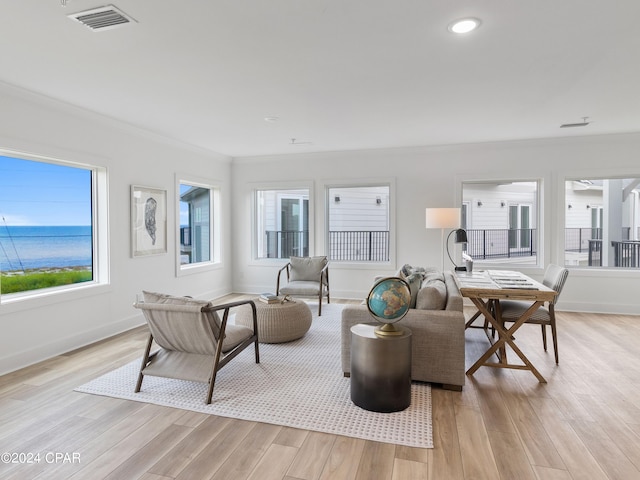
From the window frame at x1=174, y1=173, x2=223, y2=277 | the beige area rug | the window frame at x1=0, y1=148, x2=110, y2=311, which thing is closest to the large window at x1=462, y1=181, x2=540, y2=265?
the beige area rug

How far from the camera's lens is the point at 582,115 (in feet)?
13.4

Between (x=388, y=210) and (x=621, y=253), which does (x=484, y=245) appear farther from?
(x=621, y=253)

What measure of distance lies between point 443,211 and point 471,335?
1.55 m

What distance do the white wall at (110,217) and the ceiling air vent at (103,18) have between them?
1.56m

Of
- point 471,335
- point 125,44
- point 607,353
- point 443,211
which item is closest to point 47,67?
point 125,44

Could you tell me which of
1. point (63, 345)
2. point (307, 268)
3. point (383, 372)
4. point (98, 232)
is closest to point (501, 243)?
point (307, 268)

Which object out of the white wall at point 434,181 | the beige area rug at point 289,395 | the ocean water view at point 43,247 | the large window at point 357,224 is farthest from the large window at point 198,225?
the beige area rug at point 289,395

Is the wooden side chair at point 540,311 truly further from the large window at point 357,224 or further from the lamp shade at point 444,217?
the large window at point 357,224

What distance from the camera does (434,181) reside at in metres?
5.79

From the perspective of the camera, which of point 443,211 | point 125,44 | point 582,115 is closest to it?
point 125,44

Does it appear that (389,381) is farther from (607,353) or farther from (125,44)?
(125,44)

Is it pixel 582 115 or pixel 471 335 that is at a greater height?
pixel 582 115

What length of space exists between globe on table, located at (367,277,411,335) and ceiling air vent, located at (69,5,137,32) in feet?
7.30

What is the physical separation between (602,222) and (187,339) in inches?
237
